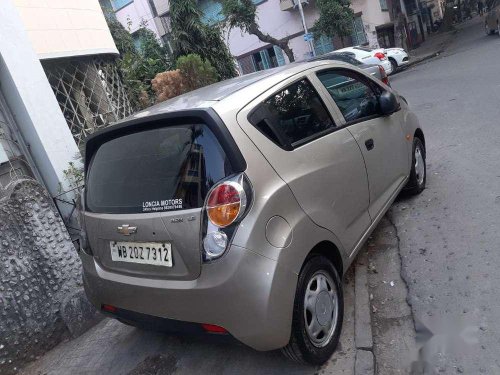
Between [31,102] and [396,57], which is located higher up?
[31,102]

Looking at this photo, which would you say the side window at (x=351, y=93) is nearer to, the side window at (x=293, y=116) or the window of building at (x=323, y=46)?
the side window at (x=293, y=116)

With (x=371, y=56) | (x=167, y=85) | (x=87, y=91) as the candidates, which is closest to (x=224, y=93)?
(x=87, y=91)

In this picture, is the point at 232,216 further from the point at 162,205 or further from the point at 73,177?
the point at 73,177

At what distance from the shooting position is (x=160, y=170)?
246 cm

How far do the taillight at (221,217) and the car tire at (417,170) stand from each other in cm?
283

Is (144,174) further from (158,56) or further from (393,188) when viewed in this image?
(158,56)

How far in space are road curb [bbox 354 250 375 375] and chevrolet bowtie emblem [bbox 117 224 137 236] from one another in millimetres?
1542

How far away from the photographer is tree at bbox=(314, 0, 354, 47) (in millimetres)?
21062

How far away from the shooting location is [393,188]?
390 centimetres

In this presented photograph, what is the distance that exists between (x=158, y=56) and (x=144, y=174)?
16.7 metres

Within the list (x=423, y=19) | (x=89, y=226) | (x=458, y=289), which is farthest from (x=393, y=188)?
(x=423, y=19)

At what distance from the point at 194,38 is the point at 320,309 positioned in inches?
582

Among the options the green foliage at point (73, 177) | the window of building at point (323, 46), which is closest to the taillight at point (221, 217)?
the green foliage at point (73, 177)

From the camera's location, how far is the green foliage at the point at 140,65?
9.17m
